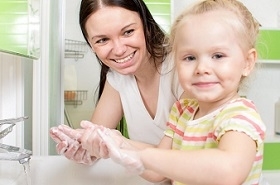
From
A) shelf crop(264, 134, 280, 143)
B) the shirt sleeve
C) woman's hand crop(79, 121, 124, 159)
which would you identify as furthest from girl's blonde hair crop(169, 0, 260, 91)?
shelf crop(264, 134, 280, 143)

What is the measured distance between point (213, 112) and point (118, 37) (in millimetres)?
435

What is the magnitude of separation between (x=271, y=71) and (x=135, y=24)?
155cm

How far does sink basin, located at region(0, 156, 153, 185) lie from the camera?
1031mm

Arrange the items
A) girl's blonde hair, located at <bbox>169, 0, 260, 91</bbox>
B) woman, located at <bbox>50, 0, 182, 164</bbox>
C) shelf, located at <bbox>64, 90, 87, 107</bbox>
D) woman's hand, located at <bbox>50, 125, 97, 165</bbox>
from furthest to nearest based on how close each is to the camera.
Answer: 1. shelf, located at <bbox>64, 90, 87, 107</bbox>
2. woman, located at <bbox>50, 0, 182, 164</bbox>
3. woman's hand, located at <bbox>50, 125, 97, 165</bbox>
4. girl's blonde hair, located at <bbox>169, 0, 260, 91</bbox>

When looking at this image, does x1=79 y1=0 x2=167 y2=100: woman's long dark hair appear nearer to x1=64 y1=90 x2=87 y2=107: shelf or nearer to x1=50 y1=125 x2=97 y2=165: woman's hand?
x1=50 y1=125 x2=97 y2=165: woman's hand

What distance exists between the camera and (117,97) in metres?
1.40

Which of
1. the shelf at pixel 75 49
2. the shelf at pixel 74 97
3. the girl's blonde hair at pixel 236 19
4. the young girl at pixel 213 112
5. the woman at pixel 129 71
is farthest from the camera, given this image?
the shelf at pixel 75 49

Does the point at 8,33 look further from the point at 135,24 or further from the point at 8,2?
the point at 135,24

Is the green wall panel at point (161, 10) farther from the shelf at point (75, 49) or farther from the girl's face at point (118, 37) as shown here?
the girl's face at point (118, 37)

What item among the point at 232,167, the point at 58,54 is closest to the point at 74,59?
the point at 58,54

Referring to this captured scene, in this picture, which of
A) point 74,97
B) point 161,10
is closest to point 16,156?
point 74,97

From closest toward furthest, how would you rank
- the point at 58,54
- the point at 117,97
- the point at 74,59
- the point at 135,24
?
1. the point at 135,24
2. the point at 117,97
3. the point at 58,54
4. the point at 74,59

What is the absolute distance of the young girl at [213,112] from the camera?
2.27 ft

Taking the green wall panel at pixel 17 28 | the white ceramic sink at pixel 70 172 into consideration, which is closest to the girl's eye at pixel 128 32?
the green wall panel at pixel 17 28
